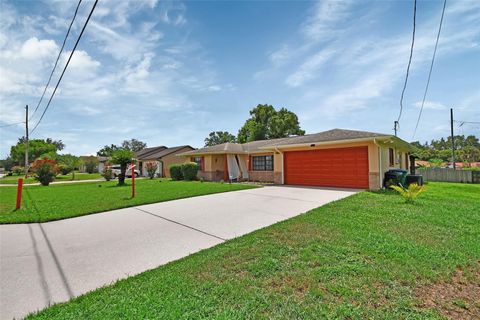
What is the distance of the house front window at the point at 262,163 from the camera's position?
17.8 m

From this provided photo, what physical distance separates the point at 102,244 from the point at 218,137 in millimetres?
51368

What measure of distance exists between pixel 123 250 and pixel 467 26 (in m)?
9.87

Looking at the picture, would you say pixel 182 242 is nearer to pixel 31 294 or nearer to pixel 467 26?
pixel 31 294

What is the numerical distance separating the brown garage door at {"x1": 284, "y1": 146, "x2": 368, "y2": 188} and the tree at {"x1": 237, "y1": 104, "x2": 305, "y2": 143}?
66.7 feet

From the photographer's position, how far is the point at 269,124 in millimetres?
36406

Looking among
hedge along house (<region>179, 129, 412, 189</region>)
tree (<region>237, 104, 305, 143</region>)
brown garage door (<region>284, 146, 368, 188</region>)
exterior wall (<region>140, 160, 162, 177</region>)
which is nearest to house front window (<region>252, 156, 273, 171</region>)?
hedge along house (<region>179, 129, 412, 189</region>)

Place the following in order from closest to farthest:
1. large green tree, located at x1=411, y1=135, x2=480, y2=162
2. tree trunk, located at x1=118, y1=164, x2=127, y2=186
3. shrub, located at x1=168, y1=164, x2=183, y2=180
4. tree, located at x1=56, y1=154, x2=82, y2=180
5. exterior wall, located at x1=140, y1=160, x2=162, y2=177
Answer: tree trunk, located at x1=118, y1=164, x2=127, y2=186 < shrub, located at x1=168, y1=164, x2=183, y2=180 < tree, located at x1=56, y1=154, x2=82, y2=180 < exterior wall, located at x1=140, y1=160, x2=162, y2=177 < large green tree, located at x1=411, y1=135, x2=480, y2=162

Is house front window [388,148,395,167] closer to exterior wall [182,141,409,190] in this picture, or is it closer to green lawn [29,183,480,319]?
exterior wall [182,141,409,190]

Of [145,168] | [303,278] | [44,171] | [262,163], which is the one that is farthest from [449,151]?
[44,171]

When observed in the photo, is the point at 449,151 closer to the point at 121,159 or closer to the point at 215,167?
the point at 215,167

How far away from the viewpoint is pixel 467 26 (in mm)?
6203

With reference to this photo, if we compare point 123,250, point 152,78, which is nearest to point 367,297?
point 123,250

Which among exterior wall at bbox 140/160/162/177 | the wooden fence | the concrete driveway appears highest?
exterior wall at bbox 140/160/162/177

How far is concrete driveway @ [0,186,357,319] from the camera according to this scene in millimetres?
3045
